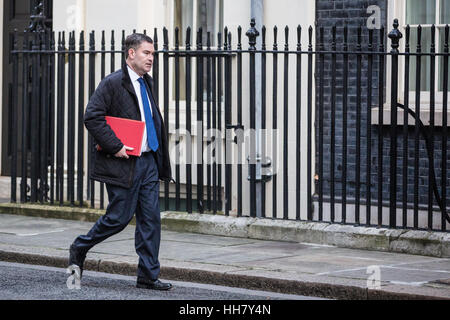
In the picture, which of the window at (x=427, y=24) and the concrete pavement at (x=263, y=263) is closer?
the concrete pavement at (x=263, y=263)

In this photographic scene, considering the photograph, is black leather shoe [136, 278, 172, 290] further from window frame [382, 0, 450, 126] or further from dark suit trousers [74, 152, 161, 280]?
window frame [382, 0, 450, 126]

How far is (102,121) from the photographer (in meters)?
7.91

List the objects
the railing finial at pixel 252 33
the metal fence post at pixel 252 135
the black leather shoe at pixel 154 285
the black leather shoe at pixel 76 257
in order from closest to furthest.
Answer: the black leather shoe at pixel 154 285 < the black leather shoe at pixel 76 257 < the railing finial at pixel 252 33 < the metal fence post at pixel 252 135

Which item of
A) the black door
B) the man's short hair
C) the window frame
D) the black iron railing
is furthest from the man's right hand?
the black door

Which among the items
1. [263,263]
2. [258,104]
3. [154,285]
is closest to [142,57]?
[154,285]

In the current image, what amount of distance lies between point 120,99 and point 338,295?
2.12 m

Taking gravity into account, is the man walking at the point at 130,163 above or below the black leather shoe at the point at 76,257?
above

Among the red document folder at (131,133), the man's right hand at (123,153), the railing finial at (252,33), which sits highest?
the railing finial at (252,33)

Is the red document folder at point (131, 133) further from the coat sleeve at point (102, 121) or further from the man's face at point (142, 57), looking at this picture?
the man's face at point (142, 57)

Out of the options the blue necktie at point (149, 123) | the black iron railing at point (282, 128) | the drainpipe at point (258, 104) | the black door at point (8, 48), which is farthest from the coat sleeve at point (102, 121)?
the black door at point (8, 48)

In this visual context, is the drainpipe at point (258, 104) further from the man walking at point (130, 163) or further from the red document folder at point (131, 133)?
the red document folder at point (131, 133)

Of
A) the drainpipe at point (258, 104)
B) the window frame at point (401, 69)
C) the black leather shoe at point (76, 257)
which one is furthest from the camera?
the drainpipe at point (258, 104)

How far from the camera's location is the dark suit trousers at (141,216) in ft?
26.1
